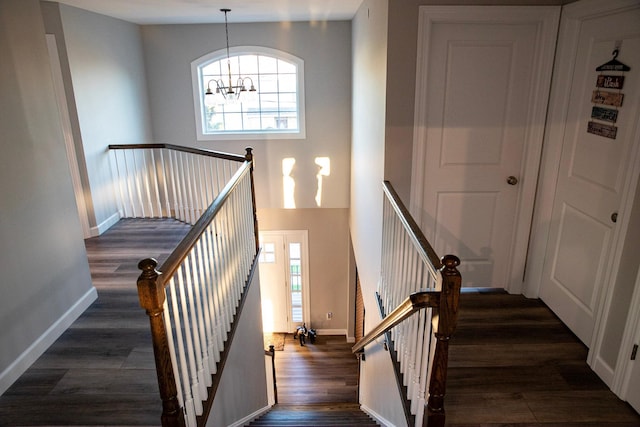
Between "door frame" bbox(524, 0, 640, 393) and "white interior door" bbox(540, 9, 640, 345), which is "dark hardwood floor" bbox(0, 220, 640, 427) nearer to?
"door frame" bbox(524, 0, 640, 393)

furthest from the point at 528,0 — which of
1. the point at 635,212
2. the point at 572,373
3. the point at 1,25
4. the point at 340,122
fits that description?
the point at 340,122

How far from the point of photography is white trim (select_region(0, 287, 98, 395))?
2.54m

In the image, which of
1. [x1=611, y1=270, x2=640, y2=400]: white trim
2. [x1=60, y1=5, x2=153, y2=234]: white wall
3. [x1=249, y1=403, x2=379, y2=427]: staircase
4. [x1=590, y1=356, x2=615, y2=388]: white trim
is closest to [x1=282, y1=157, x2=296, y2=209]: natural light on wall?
[x1=60, y1=5, x2=153, y2=234]: white wall

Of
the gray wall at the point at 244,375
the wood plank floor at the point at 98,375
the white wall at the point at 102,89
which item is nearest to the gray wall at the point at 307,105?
the white wall at the point at 102,89

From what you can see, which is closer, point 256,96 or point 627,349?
point 627,349

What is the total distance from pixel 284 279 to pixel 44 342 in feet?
17.3

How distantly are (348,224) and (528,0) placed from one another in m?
4.92

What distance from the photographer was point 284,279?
8.00 metres

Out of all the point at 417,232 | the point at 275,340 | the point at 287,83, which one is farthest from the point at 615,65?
the point at 275,340

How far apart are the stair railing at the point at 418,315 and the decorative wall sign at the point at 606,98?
52.5 inches

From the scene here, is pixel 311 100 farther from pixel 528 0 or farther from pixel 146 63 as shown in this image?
pixel 528 0

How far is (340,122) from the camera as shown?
645cm

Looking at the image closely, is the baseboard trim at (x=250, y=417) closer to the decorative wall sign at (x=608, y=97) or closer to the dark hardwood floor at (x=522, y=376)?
the dark hardwood floor at (x=522, y=376)

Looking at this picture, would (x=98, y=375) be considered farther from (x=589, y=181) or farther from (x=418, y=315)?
(x=589, y=181)
